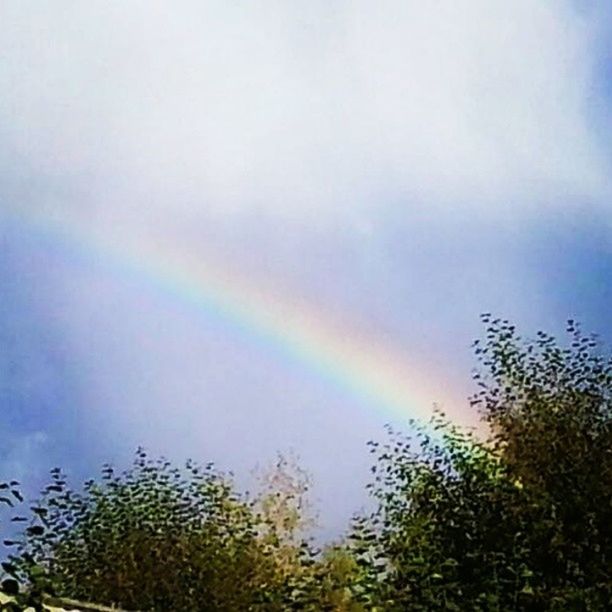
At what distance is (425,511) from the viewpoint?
1235 cm

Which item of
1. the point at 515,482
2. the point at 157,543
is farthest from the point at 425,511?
the point at 157,543

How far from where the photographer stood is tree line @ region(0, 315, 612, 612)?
37.1ft

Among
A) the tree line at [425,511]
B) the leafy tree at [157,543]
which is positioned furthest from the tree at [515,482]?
the leafy tree at [157,543]

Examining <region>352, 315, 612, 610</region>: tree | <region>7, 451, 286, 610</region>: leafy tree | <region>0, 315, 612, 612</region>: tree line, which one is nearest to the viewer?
<region>352, 315, 612, 610</region>: tree

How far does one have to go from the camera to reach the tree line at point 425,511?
1131 centimetres

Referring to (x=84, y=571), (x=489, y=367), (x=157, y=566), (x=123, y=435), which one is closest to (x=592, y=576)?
(x=489, y=367)

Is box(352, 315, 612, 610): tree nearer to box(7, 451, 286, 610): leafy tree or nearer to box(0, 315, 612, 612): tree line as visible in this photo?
box(0, 315, 612, 612): tree line

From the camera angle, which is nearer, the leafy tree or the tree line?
the tree line

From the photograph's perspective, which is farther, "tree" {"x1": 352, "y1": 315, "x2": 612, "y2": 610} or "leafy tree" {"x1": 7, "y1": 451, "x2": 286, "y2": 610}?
"leafy tree" {"x1": 7, "y1": 451, "x2": 286, "y2": 610}

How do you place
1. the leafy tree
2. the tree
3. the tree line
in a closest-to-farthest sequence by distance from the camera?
the tree → the tree line → the leafy tree

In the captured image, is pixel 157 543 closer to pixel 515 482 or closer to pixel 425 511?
pixel 425 511

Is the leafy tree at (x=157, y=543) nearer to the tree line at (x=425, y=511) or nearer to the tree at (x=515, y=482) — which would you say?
the tree line at (x=425, y=511)

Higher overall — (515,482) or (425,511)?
(515,482)

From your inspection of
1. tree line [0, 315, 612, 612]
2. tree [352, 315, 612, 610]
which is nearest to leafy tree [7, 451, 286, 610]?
tree line [0, 315, 612, 612]
